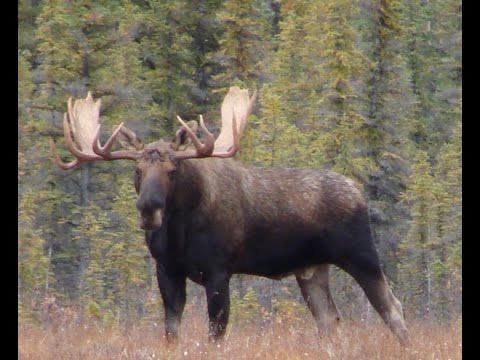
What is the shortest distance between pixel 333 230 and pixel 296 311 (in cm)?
1095

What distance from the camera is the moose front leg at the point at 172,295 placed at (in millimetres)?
12359

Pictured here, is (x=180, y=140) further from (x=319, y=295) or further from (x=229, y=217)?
(x=319, y=295)

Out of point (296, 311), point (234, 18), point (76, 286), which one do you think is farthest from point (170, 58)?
point (296, 311)

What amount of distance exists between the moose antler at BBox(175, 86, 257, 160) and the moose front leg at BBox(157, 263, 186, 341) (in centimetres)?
120

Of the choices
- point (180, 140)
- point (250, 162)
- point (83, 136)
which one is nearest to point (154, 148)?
point (180, 140)

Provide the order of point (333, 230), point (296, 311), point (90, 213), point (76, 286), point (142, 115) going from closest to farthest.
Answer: point (333, 230) < point (296, 311) < point (90, 213) < point (76, 286) < point (142, 115)

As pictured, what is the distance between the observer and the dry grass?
980 centimetres

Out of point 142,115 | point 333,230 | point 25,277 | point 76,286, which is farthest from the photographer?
point 142,115

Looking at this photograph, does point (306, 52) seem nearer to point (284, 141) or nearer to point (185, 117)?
point (185, 117)

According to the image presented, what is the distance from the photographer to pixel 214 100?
33.1 m

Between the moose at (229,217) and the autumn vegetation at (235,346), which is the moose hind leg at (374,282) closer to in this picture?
the moose at (229,217)

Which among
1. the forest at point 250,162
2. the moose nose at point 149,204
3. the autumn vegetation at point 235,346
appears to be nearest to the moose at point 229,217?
the moose nose at point 149,204

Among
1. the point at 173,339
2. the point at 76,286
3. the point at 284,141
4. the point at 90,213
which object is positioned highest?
the point at 173,339

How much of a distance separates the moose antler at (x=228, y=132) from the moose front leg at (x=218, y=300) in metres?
1.25
